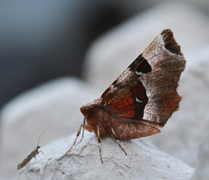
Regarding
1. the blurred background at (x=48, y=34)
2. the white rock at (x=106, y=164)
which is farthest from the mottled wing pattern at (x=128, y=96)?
the blurred background at (x=48, y=34)

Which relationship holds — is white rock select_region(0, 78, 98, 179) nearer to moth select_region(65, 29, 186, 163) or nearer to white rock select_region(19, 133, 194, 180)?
white rock select_region(19, 133, 194, 180)

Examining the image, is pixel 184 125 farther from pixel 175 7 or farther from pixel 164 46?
pixel 175 7

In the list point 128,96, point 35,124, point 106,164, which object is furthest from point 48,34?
point 106,164

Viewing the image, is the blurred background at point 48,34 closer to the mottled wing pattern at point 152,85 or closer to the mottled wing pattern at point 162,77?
the mottled wing pattern at point 152,85

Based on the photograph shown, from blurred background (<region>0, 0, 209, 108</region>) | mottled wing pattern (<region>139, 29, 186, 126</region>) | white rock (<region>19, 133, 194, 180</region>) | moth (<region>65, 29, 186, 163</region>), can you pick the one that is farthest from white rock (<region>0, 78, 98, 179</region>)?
blurred background (<region>0, 0, 209, 108</region>)

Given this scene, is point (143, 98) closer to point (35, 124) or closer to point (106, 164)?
point (106, 164)

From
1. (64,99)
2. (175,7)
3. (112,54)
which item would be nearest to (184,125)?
(64,99)
